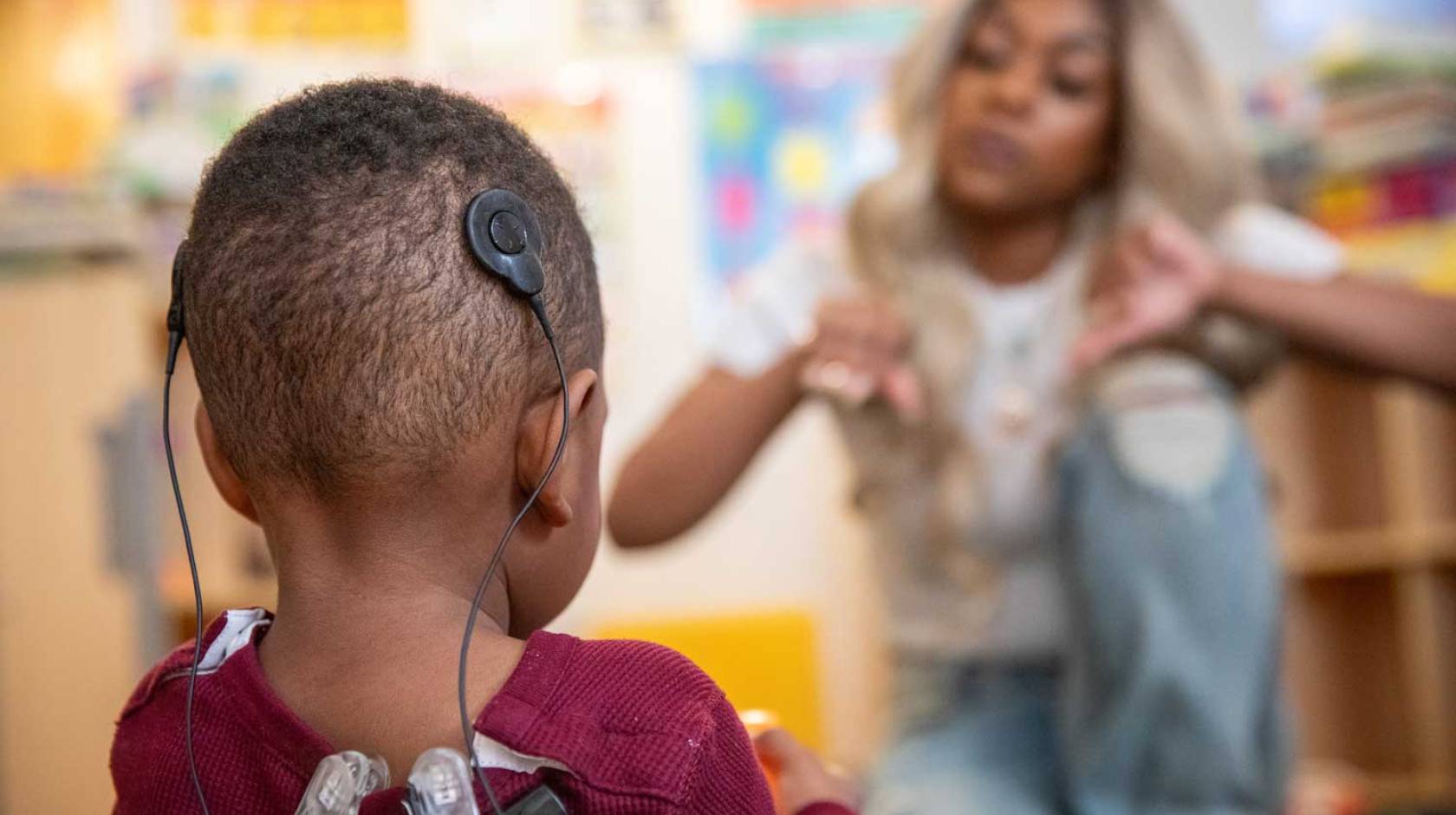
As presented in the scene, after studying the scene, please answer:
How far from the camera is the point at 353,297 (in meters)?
0.51

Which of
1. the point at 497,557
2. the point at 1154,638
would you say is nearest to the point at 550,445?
the point at 497,557

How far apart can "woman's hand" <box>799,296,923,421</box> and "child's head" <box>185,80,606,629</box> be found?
595mm

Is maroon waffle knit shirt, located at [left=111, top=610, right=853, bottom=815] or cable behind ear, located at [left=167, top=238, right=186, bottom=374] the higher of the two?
cable behind ear, located at [left=167, top=238, right=186, bottom=374]

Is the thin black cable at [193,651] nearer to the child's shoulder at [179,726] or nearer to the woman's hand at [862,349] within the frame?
the child's shoulder at [179,726]

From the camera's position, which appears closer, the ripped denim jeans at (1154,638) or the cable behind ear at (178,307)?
the cable behind ear at (178,307)

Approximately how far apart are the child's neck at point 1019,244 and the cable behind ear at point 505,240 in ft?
2.72

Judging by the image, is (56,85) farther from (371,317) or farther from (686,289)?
(371,317)

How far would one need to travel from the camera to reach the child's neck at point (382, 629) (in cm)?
→ 52

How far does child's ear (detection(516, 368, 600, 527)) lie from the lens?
552 millimetres

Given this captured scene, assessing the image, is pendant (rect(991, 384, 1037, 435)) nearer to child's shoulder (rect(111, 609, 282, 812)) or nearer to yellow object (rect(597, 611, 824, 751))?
child's shoulder (rect(111, 609, 282, 812))

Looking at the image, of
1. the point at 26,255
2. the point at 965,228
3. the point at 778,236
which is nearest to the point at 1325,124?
the point at 778,236

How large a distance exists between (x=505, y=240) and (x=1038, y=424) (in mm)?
796

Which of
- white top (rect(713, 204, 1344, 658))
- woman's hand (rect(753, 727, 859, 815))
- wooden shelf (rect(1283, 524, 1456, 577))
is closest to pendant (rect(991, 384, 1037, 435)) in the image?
white top (rect(713, 204, 1344, 658))

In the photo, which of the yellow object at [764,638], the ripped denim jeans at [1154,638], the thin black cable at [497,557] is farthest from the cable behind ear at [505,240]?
the yellow object at [764,638]
